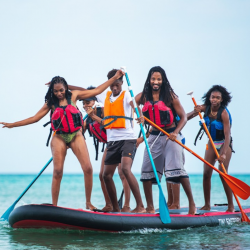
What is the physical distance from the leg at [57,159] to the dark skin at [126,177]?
0.69 meters

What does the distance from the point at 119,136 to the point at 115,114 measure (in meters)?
0.32

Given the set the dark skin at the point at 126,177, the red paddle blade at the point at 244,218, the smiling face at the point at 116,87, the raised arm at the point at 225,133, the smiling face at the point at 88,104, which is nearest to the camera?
the dark skin at the point at 126,177

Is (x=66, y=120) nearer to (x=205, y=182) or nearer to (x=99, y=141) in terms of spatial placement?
(x=99, y=141)

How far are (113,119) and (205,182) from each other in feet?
6.70

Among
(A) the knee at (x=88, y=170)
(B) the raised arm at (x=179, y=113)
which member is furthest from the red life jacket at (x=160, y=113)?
(A) the knee at (x=88, y=170)

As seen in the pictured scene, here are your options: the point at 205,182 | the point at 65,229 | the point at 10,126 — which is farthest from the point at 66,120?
the point at 205,182

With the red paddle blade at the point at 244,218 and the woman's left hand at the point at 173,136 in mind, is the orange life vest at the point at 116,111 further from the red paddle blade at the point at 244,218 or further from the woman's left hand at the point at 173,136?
the red paddle blade at the point at 244,218

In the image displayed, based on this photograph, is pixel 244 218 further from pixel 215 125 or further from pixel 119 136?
pixel 119 136

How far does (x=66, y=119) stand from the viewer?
21.0ft

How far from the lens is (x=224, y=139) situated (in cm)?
782

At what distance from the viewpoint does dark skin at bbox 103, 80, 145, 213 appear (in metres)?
6.62

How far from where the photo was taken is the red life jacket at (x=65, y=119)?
6402mm

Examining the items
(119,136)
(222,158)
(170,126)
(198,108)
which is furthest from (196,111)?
(119,136)

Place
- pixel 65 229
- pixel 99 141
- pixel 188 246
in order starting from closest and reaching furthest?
pixel 188 246
pixel 65 229
pixel 99 141
